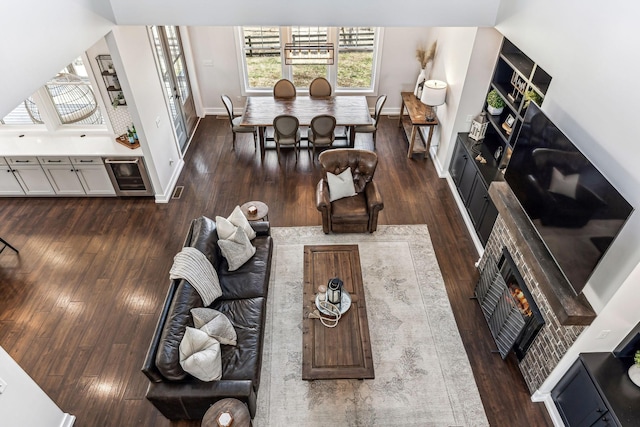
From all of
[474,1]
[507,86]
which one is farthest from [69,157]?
[507,86]

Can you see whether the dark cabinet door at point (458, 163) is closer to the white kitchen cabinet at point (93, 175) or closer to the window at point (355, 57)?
the window at point (355, 57)

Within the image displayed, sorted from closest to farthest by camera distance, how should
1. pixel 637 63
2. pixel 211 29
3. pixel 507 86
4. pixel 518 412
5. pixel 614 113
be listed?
pixel 637 63
pixel 614 113
pixel 518 412
pixel 507 86
pixel 211 29

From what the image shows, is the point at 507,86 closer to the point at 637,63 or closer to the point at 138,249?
the point at 637,63

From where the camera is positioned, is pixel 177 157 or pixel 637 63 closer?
pixel 637 63

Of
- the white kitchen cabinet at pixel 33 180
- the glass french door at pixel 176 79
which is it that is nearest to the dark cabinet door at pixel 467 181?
the glass french door at pixel 176 79

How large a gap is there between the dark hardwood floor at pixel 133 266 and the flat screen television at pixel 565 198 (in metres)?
1.62

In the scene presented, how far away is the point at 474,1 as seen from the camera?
4.98 meters

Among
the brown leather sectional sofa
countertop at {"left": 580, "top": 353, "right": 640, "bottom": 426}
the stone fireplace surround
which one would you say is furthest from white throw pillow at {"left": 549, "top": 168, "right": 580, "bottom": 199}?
the brown leather sectional sofa

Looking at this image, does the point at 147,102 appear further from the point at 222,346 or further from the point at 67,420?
the point at 67,420

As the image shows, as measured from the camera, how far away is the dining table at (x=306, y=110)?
24.3 feet

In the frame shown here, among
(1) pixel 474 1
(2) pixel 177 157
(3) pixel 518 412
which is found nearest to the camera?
(3) pixel 518 412

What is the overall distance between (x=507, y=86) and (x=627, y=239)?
345 centimetres

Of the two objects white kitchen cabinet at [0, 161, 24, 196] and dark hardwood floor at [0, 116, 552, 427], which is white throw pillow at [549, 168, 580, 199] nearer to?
dark hardwood floor at [0, 116, 552, 427]

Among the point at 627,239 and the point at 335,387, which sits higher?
the point at 627,239
